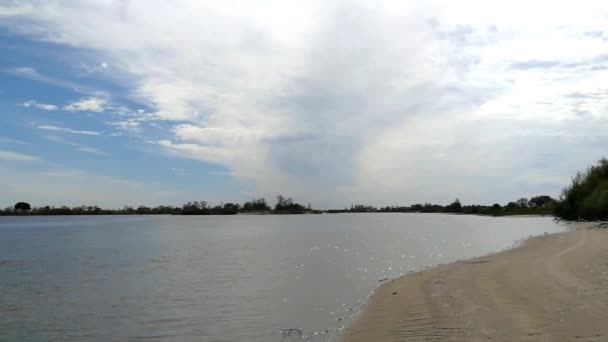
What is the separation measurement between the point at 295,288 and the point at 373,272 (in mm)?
5323

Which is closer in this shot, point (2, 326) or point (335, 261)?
point (2, 326)

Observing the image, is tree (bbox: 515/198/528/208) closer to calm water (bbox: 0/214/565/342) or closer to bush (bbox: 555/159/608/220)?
bush (bbox: 555/159/608/220)

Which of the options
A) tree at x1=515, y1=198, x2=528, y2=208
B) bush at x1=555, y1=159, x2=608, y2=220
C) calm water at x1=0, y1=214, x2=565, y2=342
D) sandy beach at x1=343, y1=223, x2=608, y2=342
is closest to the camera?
sandy beach at x1=343, y1=223, x2=608, y2=342

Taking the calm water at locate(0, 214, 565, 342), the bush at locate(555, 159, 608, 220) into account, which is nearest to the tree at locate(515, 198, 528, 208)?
the bush at locate(555, 159, 608, 220)

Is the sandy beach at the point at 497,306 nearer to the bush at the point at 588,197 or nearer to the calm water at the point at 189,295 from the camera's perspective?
the calm water at the point at 189,295

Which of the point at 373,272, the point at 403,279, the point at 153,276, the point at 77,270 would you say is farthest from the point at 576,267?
the point at 77,270

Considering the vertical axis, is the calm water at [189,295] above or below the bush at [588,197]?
below

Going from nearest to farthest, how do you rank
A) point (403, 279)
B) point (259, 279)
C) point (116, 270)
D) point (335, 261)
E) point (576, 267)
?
point (576, 267)
point (403, 279)
point (259, 279)
point (116, 270)
point (335, 261)

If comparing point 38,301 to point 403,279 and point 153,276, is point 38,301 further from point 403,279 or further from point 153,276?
point 403,279

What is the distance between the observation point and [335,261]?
26.4m

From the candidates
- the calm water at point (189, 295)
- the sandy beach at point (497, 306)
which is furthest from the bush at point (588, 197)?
the sandy beach at point (497, 306)

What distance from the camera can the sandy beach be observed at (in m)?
8.23

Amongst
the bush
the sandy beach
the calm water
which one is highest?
the bush

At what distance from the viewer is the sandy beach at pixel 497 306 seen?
823cm
